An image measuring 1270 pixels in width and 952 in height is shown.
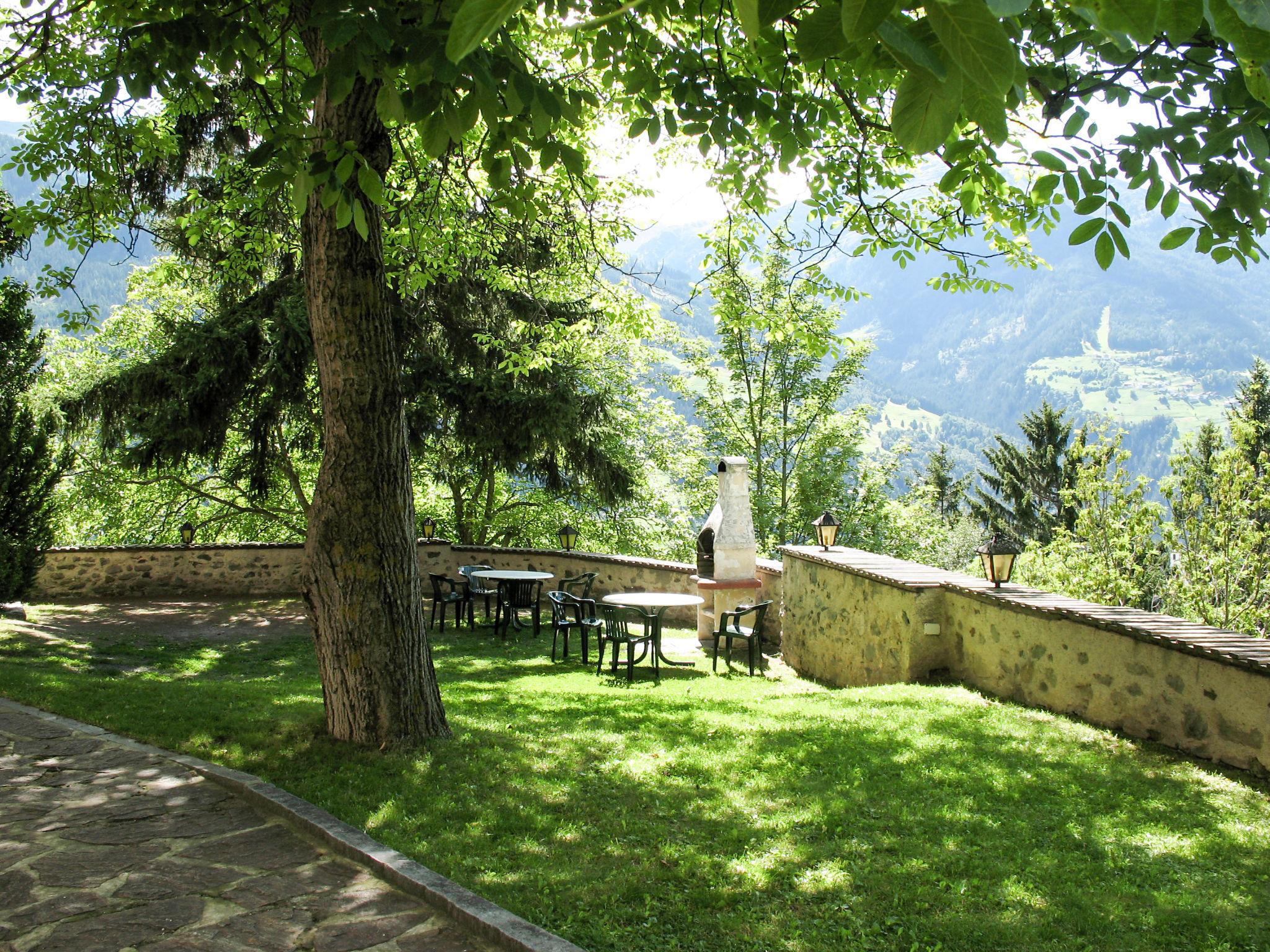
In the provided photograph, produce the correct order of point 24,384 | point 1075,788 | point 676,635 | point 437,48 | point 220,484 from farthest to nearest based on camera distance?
point 220,484, point 676,635, point 24,384, point 1075,788, point 437,48

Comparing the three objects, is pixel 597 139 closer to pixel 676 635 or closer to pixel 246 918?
pixel 676 635

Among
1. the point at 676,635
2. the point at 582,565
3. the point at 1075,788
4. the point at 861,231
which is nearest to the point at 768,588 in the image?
the point at 676,635

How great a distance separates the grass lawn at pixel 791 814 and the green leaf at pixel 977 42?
279 cm

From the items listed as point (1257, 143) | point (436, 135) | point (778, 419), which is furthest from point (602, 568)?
point (778, 419)

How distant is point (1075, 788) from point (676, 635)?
26.8ft

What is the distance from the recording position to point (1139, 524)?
13.9m

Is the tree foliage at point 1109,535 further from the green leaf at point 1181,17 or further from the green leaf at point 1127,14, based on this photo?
the green leaf at point 1127,14

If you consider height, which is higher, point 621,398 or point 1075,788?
point 621,398

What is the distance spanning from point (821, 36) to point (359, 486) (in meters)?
4.04

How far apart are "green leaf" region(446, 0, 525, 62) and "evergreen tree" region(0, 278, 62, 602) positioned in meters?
11.2

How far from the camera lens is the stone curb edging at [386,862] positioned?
2959mm

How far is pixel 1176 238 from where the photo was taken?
2617mm

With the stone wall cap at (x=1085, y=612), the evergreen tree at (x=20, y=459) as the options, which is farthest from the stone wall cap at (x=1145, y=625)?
the evergreen tree at (x=20, y=459)

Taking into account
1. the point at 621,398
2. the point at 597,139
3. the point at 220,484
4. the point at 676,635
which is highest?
the point at 597,139
